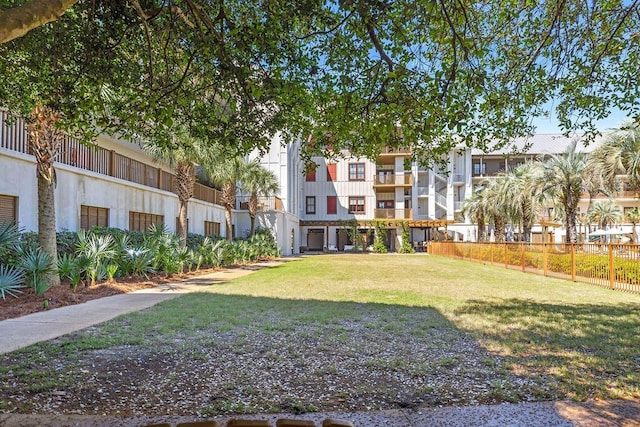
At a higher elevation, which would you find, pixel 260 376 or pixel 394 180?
pixel 394 180

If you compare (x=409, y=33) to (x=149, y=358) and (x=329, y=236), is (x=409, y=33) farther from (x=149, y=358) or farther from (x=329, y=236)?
(x=329, y=236)

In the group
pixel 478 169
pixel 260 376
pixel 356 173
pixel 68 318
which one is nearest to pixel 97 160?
pixel 68 318

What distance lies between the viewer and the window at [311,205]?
4817 centimetres

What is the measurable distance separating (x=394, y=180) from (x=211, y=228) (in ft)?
71.3

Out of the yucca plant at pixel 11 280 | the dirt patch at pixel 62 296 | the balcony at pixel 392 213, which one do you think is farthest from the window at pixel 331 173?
the yucca plant at pixel 11 280

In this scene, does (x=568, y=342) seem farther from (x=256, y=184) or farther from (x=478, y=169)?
(x=478, y=169)

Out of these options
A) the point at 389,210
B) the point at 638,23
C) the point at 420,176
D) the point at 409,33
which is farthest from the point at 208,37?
the point at 420,176

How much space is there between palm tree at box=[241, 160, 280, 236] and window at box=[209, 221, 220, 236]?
2.57 meters

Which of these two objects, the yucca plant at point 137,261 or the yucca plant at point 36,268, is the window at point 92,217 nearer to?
the yucca plant at point 137,261

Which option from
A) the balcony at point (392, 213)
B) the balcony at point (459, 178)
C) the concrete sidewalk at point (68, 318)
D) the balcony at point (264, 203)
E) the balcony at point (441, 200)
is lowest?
the concrete sidewalk at point (68, 318)

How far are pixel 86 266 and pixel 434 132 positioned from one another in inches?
392

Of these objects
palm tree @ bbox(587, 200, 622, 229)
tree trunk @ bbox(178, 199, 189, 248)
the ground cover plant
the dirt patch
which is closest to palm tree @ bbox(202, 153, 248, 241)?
tree trunk @ bbox(178, 199, 189, 248)

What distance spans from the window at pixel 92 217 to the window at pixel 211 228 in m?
11.5

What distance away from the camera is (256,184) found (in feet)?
103
